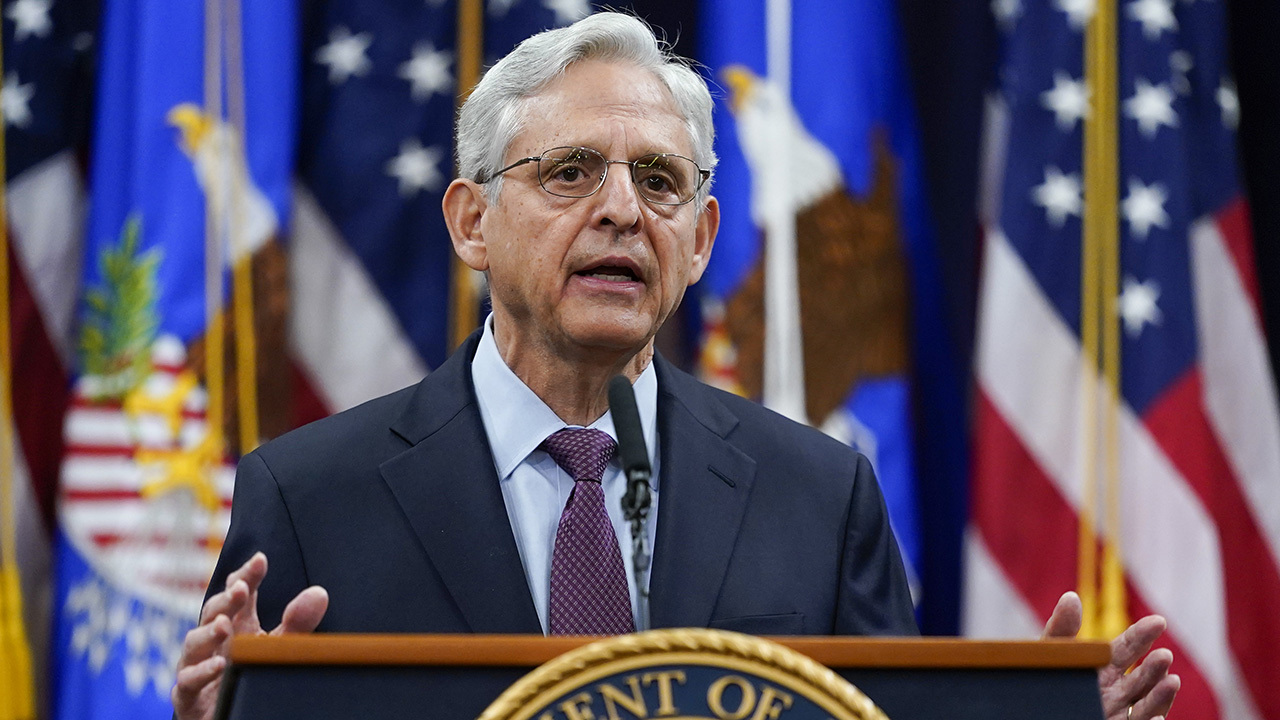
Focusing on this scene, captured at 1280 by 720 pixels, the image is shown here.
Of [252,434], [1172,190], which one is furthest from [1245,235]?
[252,434]

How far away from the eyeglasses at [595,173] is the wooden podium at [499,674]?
0.97 metres

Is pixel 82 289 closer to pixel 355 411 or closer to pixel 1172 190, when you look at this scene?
pixel 355 411

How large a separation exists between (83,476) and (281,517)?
2.05 meters

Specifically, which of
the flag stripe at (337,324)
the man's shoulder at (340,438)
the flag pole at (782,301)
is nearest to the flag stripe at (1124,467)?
the flag pole at (782,301)

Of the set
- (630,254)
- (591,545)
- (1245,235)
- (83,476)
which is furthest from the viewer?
(1245,235)

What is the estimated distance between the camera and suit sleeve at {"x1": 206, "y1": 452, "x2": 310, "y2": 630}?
1.91 meters

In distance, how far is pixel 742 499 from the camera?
6.93 feet

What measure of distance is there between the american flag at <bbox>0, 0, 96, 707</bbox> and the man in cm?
213

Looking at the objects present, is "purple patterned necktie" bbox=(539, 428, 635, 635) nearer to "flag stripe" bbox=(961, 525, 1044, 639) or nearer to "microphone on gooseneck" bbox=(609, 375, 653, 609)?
"microphone on gooseneck" bbox=(609, 375, 653, 609)

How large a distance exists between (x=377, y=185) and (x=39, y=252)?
962 millimetres

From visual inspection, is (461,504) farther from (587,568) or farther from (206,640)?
(206,640)

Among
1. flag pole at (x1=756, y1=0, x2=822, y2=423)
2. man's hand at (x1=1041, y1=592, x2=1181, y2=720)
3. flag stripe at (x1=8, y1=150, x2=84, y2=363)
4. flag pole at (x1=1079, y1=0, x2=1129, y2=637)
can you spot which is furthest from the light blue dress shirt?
flag stripe at (x1=8, y1=150, x2=84, y2=363)

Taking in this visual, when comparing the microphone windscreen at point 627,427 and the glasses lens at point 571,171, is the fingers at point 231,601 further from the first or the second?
the glasses lens at point 571,171

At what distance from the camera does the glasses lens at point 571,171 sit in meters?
2.10
